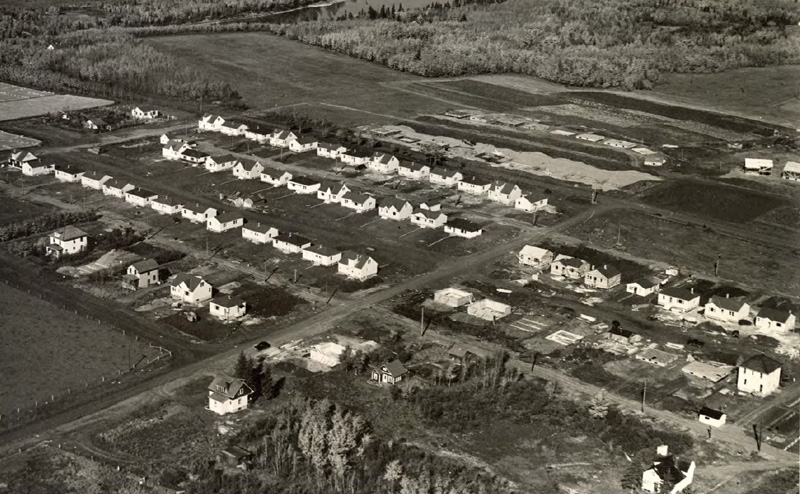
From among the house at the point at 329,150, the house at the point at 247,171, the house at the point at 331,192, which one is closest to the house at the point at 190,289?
the house at the point at 331,192

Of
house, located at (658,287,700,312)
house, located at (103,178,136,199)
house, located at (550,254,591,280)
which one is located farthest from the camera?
house, located at (103,178,136,199)

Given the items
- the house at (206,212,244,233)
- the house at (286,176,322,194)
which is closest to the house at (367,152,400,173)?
the house at (286,176,322,194)

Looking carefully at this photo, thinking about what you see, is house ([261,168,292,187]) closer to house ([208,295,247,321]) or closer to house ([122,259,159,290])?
Answer: house ([122,259,159,290])

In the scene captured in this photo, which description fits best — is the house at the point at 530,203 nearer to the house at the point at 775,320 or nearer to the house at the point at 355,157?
the house at the point at 355,157

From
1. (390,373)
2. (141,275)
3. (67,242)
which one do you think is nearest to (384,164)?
(67,242)

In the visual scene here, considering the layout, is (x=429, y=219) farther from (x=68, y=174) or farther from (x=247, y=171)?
(x=68, y=174)

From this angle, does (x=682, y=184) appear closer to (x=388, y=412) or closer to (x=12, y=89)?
(x=388, y=412)
